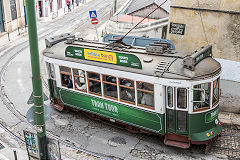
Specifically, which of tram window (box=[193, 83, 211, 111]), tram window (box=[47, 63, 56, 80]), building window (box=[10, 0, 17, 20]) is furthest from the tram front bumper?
building window (box=[10, 0, 17, 20])

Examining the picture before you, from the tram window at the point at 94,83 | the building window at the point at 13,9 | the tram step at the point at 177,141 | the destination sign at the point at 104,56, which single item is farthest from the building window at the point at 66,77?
the building window at the point at 13,9

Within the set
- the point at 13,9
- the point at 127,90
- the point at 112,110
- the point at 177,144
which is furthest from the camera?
the point at 13,9

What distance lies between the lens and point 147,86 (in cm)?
1014

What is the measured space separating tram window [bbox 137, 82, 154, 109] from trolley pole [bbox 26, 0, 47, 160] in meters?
3.44

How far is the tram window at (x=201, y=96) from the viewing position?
952 centimetres

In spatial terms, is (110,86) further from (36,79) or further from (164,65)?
(36,79)

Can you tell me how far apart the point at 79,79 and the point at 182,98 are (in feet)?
13.1

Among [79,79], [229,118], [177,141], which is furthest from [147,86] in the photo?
[229,118]

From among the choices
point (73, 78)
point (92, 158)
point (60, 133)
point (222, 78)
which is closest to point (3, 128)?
point (60, 133)

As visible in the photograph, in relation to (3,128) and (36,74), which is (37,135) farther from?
(3,128)

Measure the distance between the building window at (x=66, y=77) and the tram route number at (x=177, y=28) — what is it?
467cm

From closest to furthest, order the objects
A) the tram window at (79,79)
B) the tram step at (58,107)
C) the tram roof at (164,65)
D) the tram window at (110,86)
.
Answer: the tram roof at (164,65), the tram window at (110,86), the tram window at (79,79), the tram step at (58,107)

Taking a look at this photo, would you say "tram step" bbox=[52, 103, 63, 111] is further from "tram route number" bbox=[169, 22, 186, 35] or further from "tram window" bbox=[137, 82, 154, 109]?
"tram route number" bbox=[169, 22, 186, 35]

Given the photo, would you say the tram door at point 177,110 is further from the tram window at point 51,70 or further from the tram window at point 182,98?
the tram window at point 51,70
